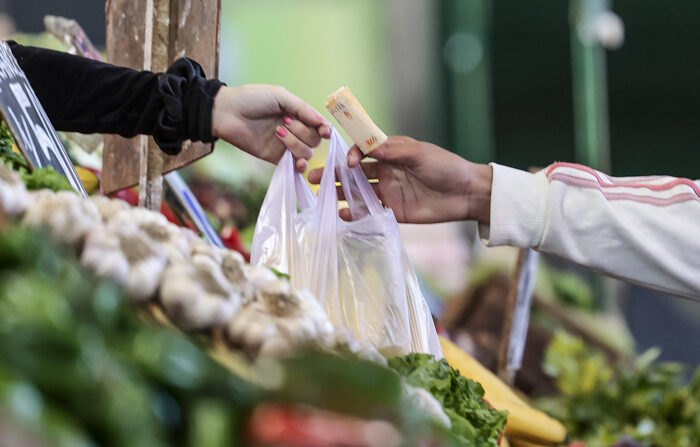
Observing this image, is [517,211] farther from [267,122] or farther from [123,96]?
[123,96]

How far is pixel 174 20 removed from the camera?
5.42 ft

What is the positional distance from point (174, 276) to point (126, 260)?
5cm

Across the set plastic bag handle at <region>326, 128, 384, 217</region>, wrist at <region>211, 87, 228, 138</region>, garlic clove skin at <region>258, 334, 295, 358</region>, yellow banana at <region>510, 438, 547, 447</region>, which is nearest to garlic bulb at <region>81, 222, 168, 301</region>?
garlic clove skin at <region>258, 334, 295, 358</region>

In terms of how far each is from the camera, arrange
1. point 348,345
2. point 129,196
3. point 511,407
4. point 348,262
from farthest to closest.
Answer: point 129,196 → point 511,407 → point 348,262 → point 348,345

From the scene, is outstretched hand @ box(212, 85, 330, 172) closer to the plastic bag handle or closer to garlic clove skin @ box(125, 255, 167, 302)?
the plastic bag handle

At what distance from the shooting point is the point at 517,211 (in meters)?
1.66

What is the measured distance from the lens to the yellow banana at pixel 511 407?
195cm

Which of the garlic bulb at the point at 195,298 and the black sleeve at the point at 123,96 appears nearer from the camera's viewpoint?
the garlic bulb at the point at 195,298

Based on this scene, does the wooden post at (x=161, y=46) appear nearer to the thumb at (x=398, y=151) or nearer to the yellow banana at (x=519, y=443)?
the thumb at (x=398, y=151)

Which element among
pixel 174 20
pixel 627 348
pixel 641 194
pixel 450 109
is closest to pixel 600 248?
pixel 641 194

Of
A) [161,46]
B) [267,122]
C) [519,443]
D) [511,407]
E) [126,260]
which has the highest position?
[161,46]

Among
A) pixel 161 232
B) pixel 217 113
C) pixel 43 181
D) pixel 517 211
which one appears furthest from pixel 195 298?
pixel 517 211

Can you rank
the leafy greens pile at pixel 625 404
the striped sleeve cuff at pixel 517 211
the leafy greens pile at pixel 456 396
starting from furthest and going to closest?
1. the leafy greens pile at pixel 625 404
2. the striped sleeve cuff at pixel 517 211
3. the leafy greens pile at pixel 456 396

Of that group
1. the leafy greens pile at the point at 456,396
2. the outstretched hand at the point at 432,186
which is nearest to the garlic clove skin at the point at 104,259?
the leafy greens pile at the point at 456,396
